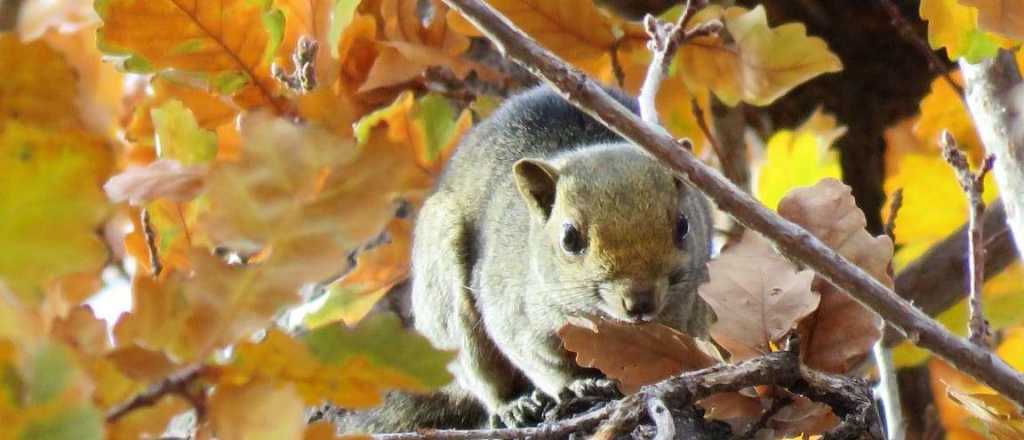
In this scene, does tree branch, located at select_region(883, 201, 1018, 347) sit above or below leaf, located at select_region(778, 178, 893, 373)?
below

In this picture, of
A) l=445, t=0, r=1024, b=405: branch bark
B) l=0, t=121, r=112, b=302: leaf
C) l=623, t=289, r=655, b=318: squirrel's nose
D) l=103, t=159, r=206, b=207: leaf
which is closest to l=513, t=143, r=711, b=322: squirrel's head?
l=623, t=289, r=655, b=318: squirrel's nose

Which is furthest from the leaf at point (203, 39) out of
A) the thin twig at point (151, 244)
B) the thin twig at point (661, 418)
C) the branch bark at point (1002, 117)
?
the branch bark at point (1002, 117)

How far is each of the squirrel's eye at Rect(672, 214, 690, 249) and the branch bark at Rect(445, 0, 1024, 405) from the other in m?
0.91

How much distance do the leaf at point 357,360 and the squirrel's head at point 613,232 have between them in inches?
49.6

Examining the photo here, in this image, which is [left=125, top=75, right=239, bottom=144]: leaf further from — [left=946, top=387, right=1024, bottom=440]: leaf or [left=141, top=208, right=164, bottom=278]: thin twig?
[left=946, top=387, right=1024, bottom=440]: leaf

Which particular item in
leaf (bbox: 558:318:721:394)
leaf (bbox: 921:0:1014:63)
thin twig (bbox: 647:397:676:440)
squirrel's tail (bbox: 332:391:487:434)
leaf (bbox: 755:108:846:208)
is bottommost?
squirrel's tail (bbox: 332:391:487:434)

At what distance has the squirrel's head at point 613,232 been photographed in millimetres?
2227

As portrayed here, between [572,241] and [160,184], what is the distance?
1.12m

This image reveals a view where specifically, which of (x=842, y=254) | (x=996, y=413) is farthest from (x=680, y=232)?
(x=996, y=413)

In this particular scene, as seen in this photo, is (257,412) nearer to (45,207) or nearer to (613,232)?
(45,207)

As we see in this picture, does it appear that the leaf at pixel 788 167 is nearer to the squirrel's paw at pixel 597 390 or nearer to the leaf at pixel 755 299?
the squirrel's paw at pixel 597 390

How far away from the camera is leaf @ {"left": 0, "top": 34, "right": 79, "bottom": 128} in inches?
37.5

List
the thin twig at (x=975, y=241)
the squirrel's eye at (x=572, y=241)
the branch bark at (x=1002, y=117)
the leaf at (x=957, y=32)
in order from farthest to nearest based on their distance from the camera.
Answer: the squirrel's eye at (x=572, y=241), the branch bark at (x=1002, y=117), the leaf at (x=957, y=32), the thin twig at (x=975, y=241)

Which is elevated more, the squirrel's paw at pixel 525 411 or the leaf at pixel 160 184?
the leaf at pixel 160 184
